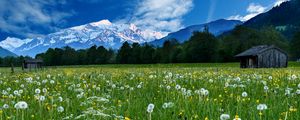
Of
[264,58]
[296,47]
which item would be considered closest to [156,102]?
[264,58]

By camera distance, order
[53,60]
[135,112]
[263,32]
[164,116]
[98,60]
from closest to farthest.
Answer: [164,116] → [135,112] → [263,32] → [98,60] → [53,60]

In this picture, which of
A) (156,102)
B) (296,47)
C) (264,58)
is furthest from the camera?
(296,47)

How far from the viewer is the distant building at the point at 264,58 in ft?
229

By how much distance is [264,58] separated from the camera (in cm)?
7069

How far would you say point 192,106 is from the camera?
4.74 metres

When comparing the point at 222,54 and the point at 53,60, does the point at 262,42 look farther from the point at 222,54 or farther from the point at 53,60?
the point at 53,60

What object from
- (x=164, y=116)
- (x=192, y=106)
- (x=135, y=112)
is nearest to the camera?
(x=164, y=116)

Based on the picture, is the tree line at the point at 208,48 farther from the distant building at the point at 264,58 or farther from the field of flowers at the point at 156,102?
the field of flowers at the point at 156,102

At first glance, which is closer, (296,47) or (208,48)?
(296,47)

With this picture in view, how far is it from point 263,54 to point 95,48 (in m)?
125

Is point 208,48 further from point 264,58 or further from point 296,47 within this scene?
point 264,58

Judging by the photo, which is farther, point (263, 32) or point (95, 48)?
point (95, 48)

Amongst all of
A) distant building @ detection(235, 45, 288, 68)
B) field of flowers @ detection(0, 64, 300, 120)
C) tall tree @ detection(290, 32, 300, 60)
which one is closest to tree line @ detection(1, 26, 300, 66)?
tall tree @ detection(290, 32, 300, 60)

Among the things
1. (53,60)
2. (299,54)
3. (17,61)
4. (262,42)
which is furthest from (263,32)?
(17,61)
